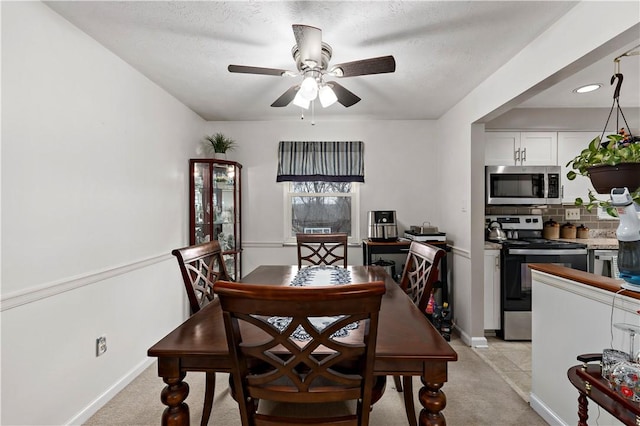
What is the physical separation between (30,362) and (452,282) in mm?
A: 3568

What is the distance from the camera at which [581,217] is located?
12.4 feet

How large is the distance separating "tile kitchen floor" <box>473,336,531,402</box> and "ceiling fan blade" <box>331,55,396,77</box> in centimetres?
235

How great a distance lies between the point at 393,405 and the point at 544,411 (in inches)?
35.3

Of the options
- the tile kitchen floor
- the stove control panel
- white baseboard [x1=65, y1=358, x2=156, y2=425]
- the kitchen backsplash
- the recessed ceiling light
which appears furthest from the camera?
the kitchen backsplash

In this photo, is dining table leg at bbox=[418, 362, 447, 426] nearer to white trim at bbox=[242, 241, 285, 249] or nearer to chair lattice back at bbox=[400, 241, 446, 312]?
chair lattice back at bbox=[400, 241, 446, 312]

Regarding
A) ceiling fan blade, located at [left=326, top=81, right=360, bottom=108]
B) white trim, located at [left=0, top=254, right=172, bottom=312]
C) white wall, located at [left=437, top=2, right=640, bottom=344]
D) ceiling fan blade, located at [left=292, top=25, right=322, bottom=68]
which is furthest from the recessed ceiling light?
white trim, located at [left=0, top=254, right=172, bottom=312]

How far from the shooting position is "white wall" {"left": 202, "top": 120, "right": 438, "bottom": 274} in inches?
156

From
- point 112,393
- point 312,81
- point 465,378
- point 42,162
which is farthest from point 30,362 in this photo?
point 465,378

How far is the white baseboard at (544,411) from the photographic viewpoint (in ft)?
5.88

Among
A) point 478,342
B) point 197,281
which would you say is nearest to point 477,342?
point 478,342

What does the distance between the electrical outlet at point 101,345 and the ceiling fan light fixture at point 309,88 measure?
207 cm

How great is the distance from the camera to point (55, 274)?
68.6 inches

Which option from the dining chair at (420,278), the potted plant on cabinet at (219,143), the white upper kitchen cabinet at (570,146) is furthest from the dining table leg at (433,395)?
the white upper kitchen cabinet at (570,146)

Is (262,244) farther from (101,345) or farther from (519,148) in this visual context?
(519,148)
